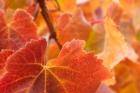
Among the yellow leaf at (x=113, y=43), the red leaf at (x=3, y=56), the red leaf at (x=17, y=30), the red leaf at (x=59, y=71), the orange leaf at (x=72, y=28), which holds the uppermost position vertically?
the orange leaf at (x=72, y=28)

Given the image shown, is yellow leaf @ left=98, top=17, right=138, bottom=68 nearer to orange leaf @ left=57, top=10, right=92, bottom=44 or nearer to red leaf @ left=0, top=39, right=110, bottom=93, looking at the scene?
orange leaf @ left=57, top=10, right=92, bottom=44

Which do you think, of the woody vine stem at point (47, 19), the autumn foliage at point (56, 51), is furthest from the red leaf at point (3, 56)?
the woody vine stem at point (47, 19)

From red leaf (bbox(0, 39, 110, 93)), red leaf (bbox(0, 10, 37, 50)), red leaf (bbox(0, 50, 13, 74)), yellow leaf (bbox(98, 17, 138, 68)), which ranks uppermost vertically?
yellow leaf (bbox(98, 17, 138, 68))

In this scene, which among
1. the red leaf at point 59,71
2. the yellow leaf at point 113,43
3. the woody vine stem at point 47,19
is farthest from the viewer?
the yellow leaf at point 113,43

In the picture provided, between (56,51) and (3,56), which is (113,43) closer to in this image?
(56,51)

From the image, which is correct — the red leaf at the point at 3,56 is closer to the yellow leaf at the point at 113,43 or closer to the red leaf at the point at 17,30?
the red leaf at the point at 17,30

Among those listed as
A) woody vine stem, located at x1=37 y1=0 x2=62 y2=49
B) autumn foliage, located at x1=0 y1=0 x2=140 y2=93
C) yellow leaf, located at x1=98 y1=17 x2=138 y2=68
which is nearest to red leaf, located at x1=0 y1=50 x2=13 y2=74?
autumn foliage, located at x1=0 y1=0 x2=140 y2=93

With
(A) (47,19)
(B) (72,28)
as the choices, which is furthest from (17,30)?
(B) (72,28)
